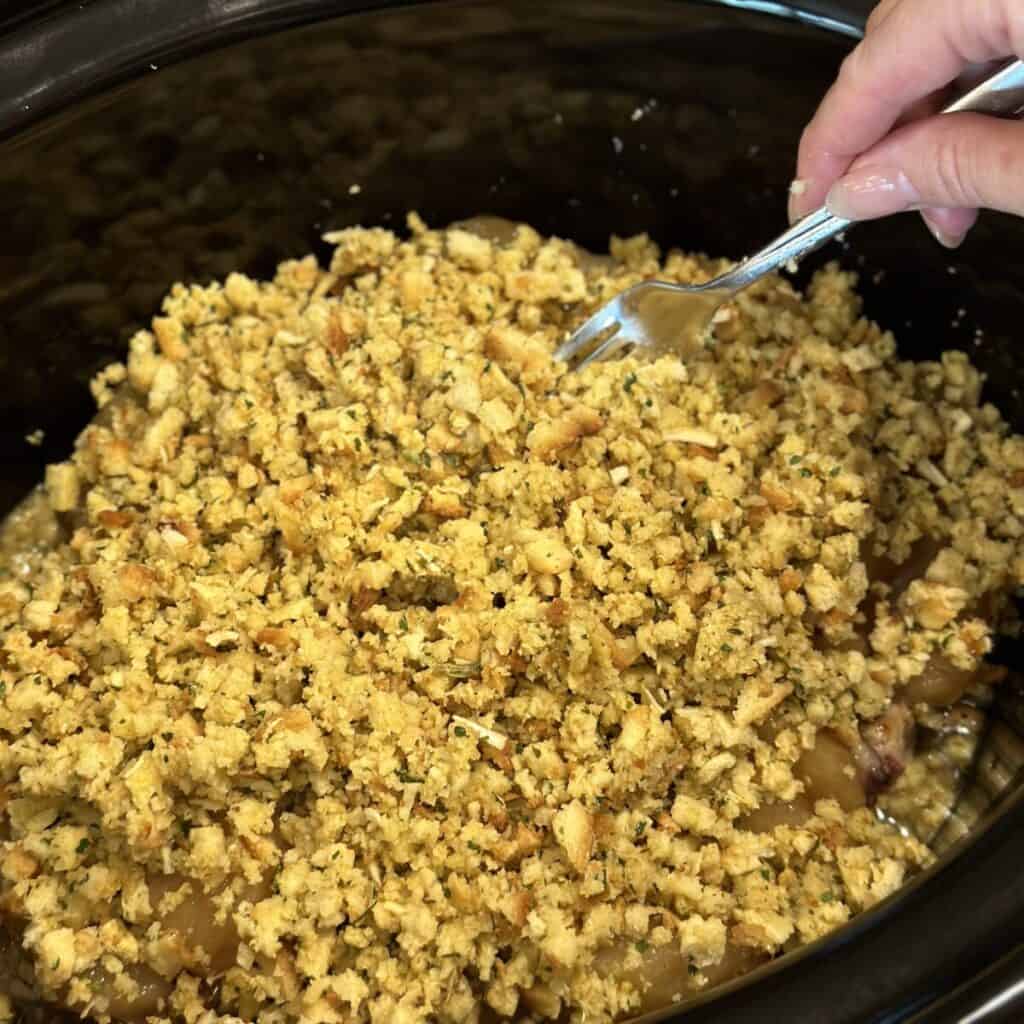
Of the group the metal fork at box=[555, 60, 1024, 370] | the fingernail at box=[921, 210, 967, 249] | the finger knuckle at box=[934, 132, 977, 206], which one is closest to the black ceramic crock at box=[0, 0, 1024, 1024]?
the fingernail at box=[921, 210, 967, 249]

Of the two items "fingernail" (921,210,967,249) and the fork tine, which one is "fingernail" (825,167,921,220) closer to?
"fingernail" (921,210,967,249)

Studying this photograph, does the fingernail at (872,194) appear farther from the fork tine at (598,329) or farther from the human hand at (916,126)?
the fork tine at (598,329)

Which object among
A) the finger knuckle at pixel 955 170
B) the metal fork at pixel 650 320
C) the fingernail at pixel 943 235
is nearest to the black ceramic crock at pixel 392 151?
the fingernail at pixel 943 235

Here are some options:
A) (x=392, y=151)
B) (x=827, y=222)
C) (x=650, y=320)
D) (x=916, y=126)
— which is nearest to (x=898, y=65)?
(x=916, y=126)

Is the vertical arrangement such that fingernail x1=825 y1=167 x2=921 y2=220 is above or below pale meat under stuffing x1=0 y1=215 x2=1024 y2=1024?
above

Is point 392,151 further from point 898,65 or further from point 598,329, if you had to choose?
point 898,65

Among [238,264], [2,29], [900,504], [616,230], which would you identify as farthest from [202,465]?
[900,504]
